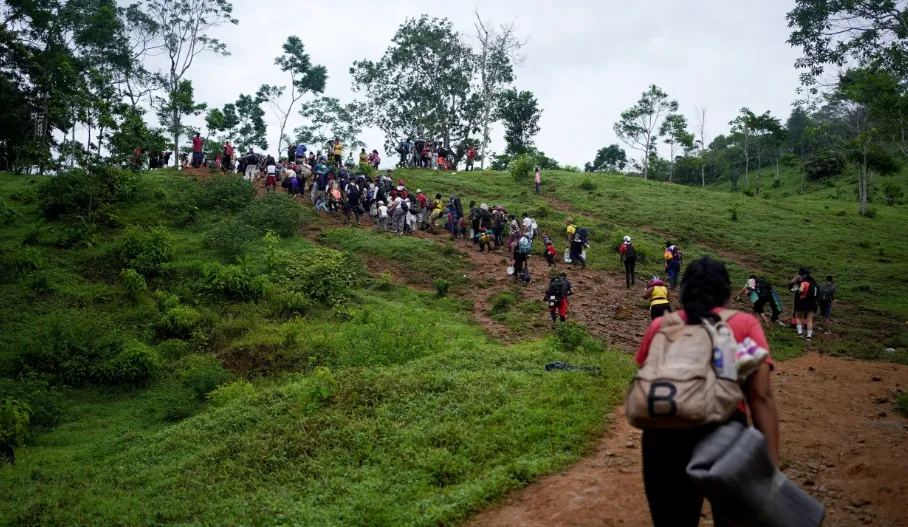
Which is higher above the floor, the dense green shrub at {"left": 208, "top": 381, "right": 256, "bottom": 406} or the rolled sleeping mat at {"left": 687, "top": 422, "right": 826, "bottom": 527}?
the rolled sleeping mat at {"left": 687, "top": 422, "right": 826, "bottom": 527}

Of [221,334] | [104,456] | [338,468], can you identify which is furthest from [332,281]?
[338,468]

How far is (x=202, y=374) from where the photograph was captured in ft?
41.3

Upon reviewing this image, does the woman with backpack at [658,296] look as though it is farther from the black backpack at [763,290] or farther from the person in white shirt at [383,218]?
the person in white shirt at [383,218]

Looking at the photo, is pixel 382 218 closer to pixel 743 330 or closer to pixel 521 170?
pixel 521 170

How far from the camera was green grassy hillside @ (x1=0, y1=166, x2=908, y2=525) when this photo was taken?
7023 millimetres

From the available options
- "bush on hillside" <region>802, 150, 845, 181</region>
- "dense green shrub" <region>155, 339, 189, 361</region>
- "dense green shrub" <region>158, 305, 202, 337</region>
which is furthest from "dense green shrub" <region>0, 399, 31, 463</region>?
"bush on hillside" <region>802, 150, 845, 181</region>

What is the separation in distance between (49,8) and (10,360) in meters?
24.1

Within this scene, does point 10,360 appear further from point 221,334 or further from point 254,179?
point 254,179

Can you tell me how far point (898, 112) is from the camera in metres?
19.9

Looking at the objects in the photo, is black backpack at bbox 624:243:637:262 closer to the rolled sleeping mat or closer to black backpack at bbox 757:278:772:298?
black backpack at bbox 757:278:772:298

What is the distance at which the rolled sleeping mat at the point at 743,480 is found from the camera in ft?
9.95

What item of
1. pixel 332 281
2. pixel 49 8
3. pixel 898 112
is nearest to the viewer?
pixel 332 281

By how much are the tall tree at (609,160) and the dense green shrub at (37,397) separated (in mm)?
54252

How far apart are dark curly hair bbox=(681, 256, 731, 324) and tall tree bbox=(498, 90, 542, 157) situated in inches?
1667
